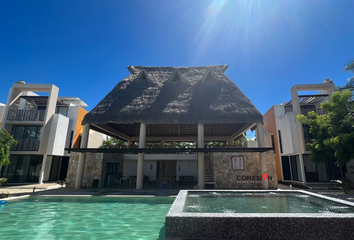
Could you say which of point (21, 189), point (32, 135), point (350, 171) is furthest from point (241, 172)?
point (32, 135)

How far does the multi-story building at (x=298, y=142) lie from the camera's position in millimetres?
14398

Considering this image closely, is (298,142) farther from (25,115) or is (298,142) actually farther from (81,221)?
(25,115)

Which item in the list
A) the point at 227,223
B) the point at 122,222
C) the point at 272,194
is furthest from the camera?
the point at 272,194

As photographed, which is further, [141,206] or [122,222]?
[141,206]

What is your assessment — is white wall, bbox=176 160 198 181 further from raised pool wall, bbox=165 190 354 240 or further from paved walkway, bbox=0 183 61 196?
raised pool wall, bbox=165 190 354 240

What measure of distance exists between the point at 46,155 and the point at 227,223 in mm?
17963

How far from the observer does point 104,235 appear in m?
4.45

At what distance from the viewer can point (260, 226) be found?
3.06 metres

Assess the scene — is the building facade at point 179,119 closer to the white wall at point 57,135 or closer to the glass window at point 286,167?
the white wall at point 57,135

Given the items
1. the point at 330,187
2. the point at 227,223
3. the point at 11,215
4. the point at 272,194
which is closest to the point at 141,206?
the point at 11,215

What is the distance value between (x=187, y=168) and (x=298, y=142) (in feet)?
32.6

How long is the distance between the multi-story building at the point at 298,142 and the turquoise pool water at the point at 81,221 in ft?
40.5

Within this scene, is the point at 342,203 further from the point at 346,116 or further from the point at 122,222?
the point at 346,116

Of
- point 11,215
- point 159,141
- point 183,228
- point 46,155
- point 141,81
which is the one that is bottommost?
point 11,215
